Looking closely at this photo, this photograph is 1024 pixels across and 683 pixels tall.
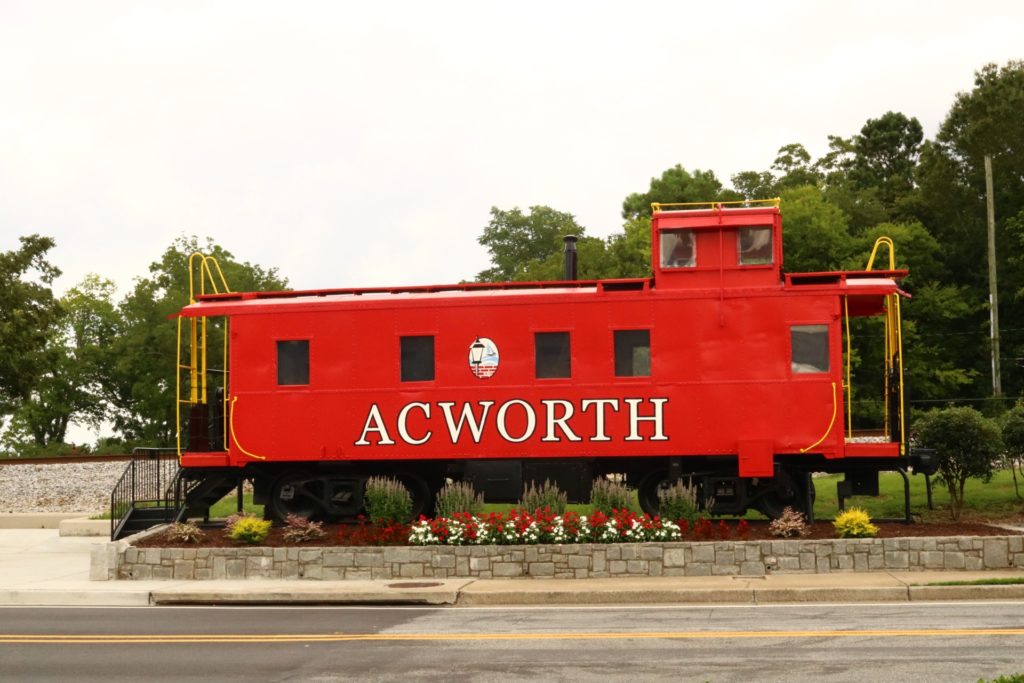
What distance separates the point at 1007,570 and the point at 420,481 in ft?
32.6

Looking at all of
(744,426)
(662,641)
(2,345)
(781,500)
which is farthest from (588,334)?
(2,345)

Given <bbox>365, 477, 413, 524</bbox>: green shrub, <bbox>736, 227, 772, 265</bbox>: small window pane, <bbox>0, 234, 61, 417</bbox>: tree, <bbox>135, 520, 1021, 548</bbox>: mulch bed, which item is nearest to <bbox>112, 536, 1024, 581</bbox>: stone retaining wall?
<bbox>135, 520, 1021, 548</bbox>: mulch bed

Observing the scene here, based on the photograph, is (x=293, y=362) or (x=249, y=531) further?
(x=293, y=362)

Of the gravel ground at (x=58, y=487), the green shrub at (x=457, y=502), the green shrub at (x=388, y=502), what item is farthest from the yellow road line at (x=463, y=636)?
the gravel ground at (x=58, y=487)

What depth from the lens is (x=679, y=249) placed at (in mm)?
20953

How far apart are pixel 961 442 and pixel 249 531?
487 inches

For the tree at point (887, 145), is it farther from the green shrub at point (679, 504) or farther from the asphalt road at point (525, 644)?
the asphalt road at point (525, 644)

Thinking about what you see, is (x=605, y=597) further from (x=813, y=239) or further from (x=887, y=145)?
(x=887, y=145)

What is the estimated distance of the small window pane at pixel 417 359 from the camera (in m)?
21.2

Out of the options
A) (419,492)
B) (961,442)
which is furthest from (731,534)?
(419,492)

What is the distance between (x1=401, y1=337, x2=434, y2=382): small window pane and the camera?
21.2 metres

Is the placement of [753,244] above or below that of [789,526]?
above

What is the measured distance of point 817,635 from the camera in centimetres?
1290

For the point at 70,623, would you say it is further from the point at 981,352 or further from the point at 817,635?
the point at 981,352
